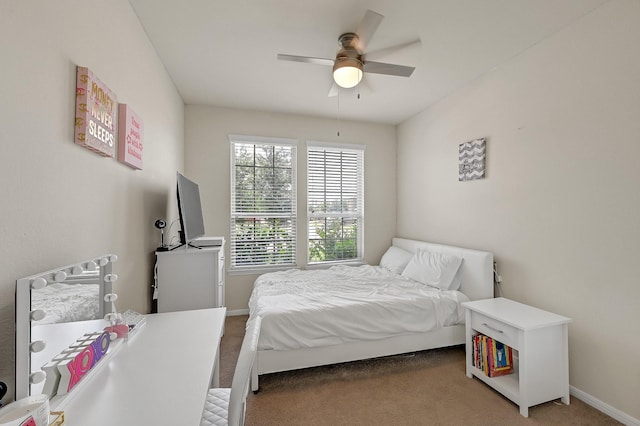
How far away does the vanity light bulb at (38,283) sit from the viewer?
82 cm

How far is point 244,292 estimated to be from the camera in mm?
3740

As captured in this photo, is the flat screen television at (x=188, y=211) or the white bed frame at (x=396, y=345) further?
the flat screen television at (x=188, y=211)

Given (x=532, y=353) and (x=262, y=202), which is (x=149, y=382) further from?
(x=262, y=202)

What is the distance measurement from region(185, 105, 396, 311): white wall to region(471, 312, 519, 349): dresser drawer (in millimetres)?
2157

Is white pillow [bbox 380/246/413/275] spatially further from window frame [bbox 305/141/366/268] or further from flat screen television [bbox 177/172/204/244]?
flat screen television [bbox 177/172/204/244]

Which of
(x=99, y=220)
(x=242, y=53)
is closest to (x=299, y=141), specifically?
(x=242, y=53)

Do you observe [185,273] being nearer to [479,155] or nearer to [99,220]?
[99,220]

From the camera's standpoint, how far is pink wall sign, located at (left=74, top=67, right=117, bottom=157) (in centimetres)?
125

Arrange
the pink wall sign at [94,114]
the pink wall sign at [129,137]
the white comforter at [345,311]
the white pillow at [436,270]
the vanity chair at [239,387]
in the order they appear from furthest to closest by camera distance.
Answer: the white pillow at [436,270], the white comforter at [345,311], the pink wall sign at [129,137], the pink wall sign at [94,114], the vanity chair at [239,387]

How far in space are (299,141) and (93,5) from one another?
2717mm

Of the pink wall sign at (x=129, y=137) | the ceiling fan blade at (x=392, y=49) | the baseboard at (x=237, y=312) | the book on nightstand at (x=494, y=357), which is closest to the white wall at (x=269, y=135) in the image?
the baseboard at (x=237, y=312)

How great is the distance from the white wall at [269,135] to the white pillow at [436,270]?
117cm

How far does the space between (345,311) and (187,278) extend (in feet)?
4.47

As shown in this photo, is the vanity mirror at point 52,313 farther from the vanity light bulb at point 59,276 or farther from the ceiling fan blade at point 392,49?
the ceiling fan blade at point 392,49
